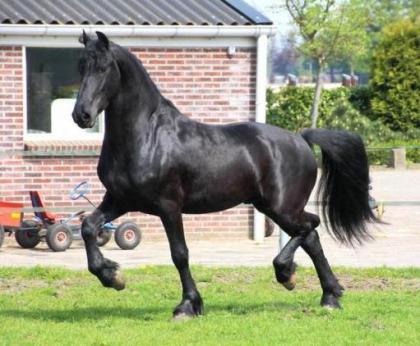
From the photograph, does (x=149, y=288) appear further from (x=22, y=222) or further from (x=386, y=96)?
(x=386, y=96)

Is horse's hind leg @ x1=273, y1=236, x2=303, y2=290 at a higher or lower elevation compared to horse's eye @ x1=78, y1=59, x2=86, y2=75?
lower

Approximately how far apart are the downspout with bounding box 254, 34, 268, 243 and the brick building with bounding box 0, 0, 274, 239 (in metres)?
0.01

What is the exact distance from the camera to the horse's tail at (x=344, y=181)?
967 centimetres

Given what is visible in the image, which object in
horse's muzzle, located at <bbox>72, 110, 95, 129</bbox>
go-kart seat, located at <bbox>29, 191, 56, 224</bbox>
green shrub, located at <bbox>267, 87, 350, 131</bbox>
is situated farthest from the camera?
green shrub, located at <bbox>267, 87, 350, 131</bbox>

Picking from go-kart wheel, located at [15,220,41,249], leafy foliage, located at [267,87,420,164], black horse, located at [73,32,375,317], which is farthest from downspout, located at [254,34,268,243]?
leafy foliage, located at [267,87,420,164]

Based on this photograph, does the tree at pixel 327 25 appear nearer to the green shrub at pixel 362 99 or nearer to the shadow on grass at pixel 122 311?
the green shrub at pixel 362 99

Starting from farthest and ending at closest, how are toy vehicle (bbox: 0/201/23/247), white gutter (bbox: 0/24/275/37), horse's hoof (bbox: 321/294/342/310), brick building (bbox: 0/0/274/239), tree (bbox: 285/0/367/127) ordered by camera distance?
tree (bbox: 285/0/367/127) → brick building (bbox: 0/0/274/239) → white gutter (bbox: 0/24/275/37) → toy vehicle (bbox: 0/201/23/247) → horse's hoof (bbox: 321/294/342/310)

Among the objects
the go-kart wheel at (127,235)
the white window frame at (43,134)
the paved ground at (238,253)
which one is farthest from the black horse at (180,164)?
the white window frame at (43,134)

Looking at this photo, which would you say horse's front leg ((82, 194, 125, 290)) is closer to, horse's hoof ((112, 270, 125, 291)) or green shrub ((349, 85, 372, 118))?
horse's hoof ((112, 270, 125, 291))

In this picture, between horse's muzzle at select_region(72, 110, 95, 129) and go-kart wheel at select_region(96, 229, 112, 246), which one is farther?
go-kart wheel at select_region(96, 229, 112, 246)

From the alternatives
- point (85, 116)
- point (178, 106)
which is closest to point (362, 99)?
point (178, 106)

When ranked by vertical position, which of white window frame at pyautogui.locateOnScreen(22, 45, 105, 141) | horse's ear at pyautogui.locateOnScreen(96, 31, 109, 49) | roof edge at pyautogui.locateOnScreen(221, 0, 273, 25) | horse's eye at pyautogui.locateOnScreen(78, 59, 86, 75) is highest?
roof edge at pyautogui.locateOnScreen(221, 0, 273, 25)

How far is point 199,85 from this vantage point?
15.8 meters

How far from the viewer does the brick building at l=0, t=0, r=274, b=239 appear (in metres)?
15.2
